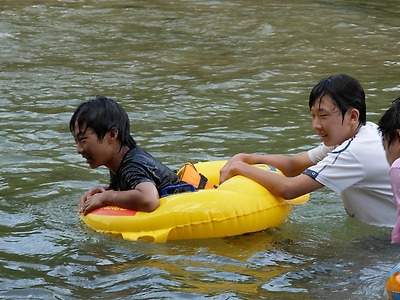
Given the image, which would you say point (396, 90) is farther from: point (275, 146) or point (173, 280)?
point (173, 280)

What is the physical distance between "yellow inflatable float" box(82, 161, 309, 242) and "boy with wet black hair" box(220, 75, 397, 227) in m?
0.18

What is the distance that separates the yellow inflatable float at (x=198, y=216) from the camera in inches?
182

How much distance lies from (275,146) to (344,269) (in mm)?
2474

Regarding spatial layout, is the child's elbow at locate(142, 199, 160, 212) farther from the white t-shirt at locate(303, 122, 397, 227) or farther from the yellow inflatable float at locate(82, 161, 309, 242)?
the white t-shirt at locate(303, 122, 397, 227)

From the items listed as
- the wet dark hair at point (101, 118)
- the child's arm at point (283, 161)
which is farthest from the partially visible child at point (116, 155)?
the child's arm at point (283, 161)

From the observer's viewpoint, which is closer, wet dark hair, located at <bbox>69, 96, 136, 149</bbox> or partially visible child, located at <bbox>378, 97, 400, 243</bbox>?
partially visible child, located at <bbox>378, 97, 400, 243</bbox>

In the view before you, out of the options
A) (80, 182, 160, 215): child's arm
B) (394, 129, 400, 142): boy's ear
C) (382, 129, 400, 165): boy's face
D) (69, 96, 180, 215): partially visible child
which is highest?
(394, 129, 400, 142): boy's ear

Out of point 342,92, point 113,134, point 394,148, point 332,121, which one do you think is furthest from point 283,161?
point 394,148

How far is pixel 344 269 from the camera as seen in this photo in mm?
4273

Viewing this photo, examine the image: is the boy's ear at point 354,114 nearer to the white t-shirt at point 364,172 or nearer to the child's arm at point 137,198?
the white t-shirt at point 364,172

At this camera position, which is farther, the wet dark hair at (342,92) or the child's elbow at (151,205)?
the child's elbow at (151,205)

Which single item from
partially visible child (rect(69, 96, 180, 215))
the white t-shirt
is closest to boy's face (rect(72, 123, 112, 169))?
partially visible child (rect(69, 96, 180, 215))

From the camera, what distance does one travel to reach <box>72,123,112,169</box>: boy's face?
4656 mm

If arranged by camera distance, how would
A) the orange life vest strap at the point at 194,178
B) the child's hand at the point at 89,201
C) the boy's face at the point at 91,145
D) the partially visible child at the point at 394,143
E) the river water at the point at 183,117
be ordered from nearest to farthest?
1. the partially visible child at the point at 394,143
2. the river water at the point at 183,117
3. the boy's face at the point at 91,145
4. the child's hand at the point at 89,201
5. the orange life vest strap at the point at 194,178
